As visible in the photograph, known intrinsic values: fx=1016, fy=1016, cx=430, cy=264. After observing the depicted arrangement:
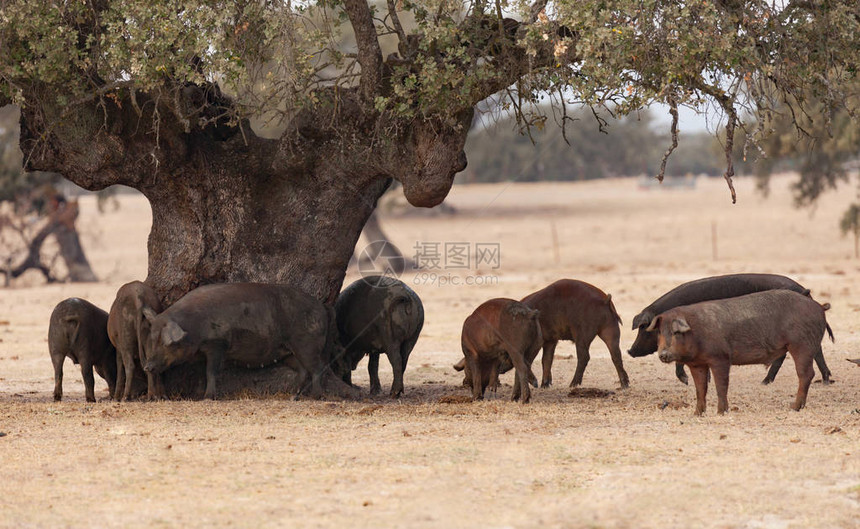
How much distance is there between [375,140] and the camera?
11.0 metres

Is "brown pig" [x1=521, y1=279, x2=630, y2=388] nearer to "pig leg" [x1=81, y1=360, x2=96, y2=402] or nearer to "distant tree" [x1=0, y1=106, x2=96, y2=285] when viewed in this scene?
"pig leg" [x1=81, y1=360, x2=96, y2=402]

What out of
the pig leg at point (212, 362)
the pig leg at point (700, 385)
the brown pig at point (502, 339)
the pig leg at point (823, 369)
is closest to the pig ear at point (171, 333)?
the pig leg at point (212, 362)

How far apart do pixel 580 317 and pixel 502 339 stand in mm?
1637

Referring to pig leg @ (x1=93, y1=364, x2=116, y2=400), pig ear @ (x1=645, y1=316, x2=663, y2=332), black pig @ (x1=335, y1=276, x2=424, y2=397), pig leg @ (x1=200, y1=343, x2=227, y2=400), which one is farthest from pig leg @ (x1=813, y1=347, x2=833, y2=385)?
pig leg @ (x1=93, y1=364, x2=116, y2=400)

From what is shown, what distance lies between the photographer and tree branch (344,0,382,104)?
→ 33.6 ft

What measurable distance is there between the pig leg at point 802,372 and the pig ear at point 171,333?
19.7ft

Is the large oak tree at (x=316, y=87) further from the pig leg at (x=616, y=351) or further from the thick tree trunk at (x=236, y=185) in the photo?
the pig leg at (x=616, y=351)

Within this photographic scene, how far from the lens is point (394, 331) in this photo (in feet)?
38.0

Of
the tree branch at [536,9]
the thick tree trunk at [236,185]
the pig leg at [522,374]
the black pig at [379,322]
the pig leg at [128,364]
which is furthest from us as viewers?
the black pig at [379,322]

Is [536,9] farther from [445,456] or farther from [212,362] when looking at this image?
[212,362]

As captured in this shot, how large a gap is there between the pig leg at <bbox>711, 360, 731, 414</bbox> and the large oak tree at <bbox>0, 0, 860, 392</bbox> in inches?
76.4

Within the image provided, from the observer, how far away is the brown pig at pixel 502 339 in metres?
10.4

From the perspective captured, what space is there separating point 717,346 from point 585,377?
407 centimetres

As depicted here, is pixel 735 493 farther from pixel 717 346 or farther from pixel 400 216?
pixel 400 216
